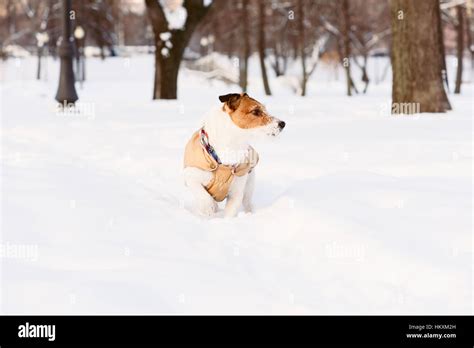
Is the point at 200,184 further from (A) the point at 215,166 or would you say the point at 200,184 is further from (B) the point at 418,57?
(B) the point at 418,57

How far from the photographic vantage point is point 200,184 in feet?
18.0

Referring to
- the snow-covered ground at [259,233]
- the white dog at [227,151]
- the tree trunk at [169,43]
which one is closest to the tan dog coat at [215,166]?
the white dog at [227,151]

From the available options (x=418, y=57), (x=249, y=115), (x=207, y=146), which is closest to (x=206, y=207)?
(x=207, y=146)

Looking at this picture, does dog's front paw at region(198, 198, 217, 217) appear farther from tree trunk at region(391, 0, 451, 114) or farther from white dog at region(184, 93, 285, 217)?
tree trunk at region(391, 0, 451, 114)

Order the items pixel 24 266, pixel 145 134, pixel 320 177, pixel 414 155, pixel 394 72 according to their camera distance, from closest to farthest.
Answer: pixel 24 266
pixel 320 177
pixel 414 155
pixel 145 134
pixel 394 72

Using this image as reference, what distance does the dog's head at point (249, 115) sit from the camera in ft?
16.7

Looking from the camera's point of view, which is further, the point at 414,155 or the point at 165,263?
A: the point at 414,155

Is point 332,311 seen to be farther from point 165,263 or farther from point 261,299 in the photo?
point 165,263

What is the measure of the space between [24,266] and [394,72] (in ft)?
30.7

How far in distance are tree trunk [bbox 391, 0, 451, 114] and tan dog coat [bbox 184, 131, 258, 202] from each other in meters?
6.92

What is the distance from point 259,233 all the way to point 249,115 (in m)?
0.90

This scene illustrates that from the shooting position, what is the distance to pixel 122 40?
269 feet

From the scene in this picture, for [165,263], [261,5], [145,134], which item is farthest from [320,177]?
[261,5]

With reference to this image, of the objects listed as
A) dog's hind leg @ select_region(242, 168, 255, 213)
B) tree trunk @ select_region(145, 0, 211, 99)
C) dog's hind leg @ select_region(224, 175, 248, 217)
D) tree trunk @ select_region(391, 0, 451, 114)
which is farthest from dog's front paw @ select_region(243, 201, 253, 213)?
tree trunk @ select_region(145, 0, 211, 99)
